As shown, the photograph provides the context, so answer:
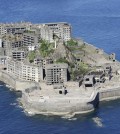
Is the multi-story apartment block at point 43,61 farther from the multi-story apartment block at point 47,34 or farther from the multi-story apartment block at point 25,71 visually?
the multi-story apartment block at point 47,34

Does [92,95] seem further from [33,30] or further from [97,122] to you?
[33,30]

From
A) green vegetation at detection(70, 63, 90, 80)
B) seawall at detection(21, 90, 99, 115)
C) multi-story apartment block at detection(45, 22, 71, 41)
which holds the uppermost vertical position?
multi-story apartment block at detection(45, 22, 71, 41)

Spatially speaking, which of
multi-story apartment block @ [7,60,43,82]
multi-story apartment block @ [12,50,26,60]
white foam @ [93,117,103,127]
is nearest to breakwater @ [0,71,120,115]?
white foam @ [93,117,103,127]

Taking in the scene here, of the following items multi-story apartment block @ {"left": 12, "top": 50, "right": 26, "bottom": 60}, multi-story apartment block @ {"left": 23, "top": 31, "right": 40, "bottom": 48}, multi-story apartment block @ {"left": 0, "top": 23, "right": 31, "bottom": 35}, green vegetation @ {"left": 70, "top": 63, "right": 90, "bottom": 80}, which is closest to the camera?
green vegetation @ {"left": 70, "top": 63, "right": 90, "bottom": 80}

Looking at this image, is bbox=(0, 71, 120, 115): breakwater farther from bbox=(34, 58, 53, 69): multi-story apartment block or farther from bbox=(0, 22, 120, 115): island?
bbox=(34, 58, 53, 69): multi-story apartment block

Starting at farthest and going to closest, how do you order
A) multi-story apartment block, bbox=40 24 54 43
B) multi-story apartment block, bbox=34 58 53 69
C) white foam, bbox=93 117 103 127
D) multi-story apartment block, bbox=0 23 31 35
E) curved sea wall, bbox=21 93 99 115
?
multi-story apartment block, bbox=0 23 31 35 → multi-story apartment block, bbox=40 24 54 43 → multi-story apartment block, bbox=34 58 53 69 → curved sea wall, bbox=21 93 99 115 → white foam, bbox=93 117 103 127

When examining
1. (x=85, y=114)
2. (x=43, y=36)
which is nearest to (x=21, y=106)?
(x=85, y=114)
